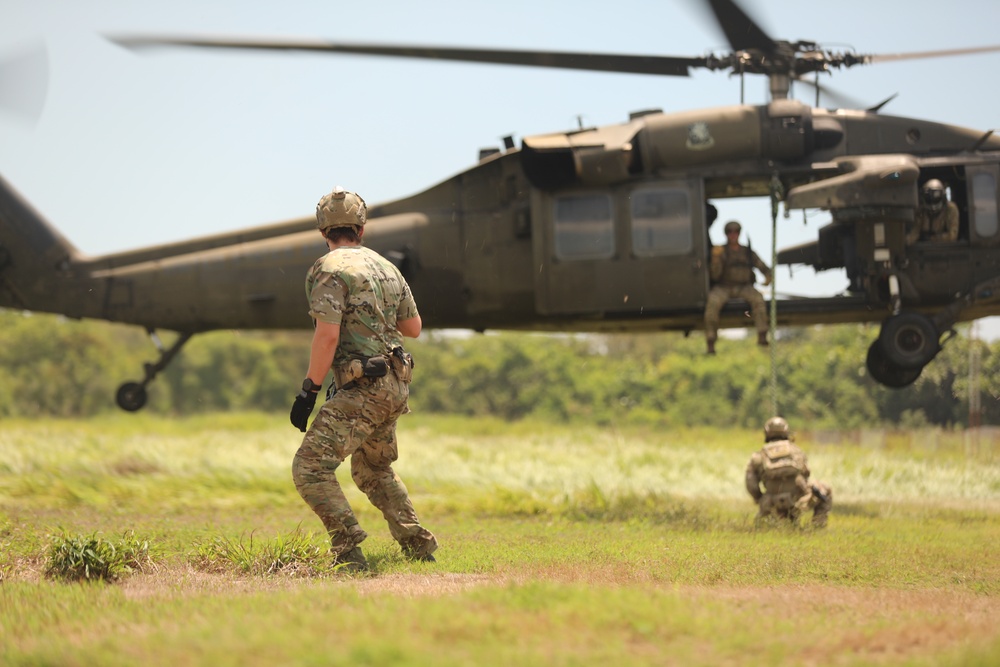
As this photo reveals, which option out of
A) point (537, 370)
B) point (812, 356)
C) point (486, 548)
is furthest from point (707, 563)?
point (537, 370)

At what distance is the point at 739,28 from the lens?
450 inches

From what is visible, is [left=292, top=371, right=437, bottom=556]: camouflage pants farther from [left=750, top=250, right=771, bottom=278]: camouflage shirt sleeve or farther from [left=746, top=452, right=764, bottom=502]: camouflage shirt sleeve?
[left=750, top=250, right=771, bottom=278]: camouflage shirt sleeve

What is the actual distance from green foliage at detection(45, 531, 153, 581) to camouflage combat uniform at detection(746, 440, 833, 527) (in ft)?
18.3

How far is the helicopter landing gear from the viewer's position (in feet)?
46.0

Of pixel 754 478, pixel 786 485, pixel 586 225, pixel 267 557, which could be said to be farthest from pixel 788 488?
pixel 267 557

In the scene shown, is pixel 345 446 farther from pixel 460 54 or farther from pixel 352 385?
pixel 460 54

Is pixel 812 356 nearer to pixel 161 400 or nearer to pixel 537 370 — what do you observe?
pixel 537 370

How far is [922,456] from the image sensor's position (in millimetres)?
15961

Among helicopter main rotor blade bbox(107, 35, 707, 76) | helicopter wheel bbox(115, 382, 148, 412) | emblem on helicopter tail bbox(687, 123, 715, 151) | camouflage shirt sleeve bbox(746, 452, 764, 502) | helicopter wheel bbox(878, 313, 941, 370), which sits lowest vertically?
camouflage shirt sleeve bbox(746, 452, 764, 502)

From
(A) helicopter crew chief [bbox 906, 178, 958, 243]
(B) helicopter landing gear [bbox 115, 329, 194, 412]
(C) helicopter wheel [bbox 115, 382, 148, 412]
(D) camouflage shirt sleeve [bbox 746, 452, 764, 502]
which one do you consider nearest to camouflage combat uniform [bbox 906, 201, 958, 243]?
(A) helicopter crew chief [bbox 906, 178, 958, 243]

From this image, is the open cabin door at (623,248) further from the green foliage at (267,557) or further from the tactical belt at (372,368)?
the green foliage at (267,557)

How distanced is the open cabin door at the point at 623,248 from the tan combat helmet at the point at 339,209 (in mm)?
5313

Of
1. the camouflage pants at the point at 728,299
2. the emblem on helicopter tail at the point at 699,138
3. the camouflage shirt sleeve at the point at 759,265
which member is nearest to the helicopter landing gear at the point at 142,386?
the camouflage pants at the point at 728,299

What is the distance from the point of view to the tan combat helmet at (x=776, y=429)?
985 centimetres
